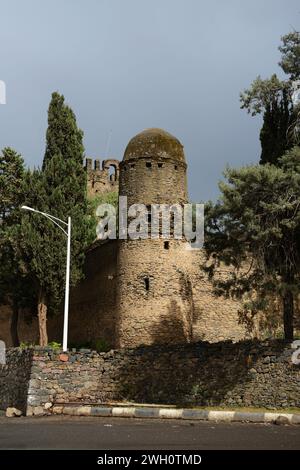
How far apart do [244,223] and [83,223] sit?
14060 mm

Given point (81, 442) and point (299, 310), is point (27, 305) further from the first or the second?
point (81, 442)

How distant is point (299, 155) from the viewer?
78.4 ft

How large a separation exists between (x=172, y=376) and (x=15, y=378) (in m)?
6.16

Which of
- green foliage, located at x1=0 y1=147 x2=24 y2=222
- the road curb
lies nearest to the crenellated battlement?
green foliage, located at x1=0 y1=147 x2=24 y2=222

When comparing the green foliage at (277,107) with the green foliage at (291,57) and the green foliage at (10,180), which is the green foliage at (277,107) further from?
the green foliage at (10,180)

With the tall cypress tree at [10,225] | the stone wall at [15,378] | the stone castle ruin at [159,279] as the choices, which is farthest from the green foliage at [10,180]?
the stone wall at [15,378]

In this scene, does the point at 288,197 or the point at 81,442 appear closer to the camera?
the point at 81,442

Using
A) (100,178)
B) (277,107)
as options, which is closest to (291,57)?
(277,107)

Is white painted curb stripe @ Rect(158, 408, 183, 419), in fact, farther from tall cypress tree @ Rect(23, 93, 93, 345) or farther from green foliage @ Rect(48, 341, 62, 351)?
tall cypress tree @ Rect(23, 93, 93, 345)

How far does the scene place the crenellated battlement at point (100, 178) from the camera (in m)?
73.1

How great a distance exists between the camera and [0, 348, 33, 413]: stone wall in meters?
25.0

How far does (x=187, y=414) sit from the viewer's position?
19.8 meters
